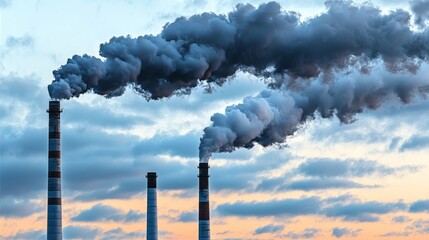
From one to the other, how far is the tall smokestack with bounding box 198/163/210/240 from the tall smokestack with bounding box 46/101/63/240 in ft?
37.2

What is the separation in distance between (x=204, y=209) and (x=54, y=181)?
12297 mm

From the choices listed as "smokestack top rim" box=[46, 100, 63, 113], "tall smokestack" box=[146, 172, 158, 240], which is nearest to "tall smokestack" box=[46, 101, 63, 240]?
"smokestack top rim" box=[46, 100, 63, 113]

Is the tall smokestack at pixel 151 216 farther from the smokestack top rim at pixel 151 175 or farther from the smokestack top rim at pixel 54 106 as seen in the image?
the smokestack top rim at pixel 54 106

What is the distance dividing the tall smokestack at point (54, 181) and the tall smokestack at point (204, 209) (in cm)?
1135

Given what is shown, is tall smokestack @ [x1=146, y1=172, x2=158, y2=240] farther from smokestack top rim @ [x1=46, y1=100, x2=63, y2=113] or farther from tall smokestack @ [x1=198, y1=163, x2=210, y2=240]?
smokestack top rim @ [x1=46, y1=100, x2=63, y2=113]

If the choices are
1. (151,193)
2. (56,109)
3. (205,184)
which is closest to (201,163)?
(205,184)

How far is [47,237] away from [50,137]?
5.58 meters

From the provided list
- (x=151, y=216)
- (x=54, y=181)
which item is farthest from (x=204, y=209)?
(x=54, y=181)

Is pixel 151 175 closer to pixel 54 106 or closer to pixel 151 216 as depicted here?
pixel 151 216

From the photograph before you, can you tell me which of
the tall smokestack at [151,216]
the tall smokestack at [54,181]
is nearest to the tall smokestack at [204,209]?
the tall smokestack at [151,216]

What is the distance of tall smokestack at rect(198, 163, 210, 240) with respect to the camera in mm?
77750

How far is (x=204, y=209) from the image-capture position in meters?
77.9

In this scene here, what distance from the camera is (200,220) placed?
7819cm

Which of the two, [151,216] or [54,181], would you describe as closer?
[54,181]
